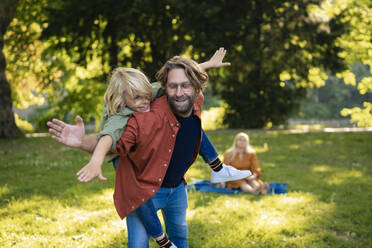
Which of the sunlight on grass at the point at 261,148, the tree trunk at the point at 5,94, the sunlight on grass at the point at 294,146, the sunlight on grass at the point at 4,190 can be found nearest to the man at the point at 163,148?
the sunlight on grass at the point at 4,190

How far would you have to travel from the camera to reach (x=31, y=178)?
8680 mm

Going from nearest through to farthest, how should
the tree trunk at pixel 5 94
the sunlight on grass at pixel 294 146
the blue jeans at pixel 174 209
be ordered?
the blue jeans at pixel 174 209
the sunlight on grass at pixel 294 146
the tree trunk at pixel 5 94

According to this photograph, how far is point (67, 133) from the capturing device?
251 cm

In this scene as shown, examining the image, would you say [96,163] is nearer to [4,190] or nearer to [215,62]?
[215,62]

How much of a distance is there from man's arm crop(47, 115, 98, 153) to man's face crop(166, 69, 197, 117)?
716mm

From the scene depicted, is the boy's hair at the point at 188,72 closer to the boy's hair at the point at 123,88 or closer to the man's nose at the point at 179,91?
the man's nose at the point at 179,91

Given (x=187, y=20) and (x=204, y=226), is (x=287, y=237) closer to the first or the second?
(x=204, y=226)

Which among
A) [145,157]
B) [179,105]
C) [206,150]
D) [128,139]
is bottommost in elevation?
[206,150]

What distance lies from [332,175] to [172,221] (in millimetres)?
7085

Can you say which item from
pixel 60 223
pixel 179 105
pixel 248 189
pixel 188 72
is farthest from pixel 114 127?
pixel 248 189

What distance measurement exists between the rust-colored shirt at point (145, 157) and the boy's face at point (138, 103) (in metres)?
0.06

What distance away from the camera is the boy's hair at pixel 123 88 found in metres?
2.74

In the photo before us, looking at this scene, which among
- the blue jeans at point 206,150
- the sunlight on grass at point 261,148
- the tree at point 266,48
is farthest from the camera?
the tree at point 266,48

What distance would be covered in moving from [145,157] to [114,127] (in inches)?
13.7
